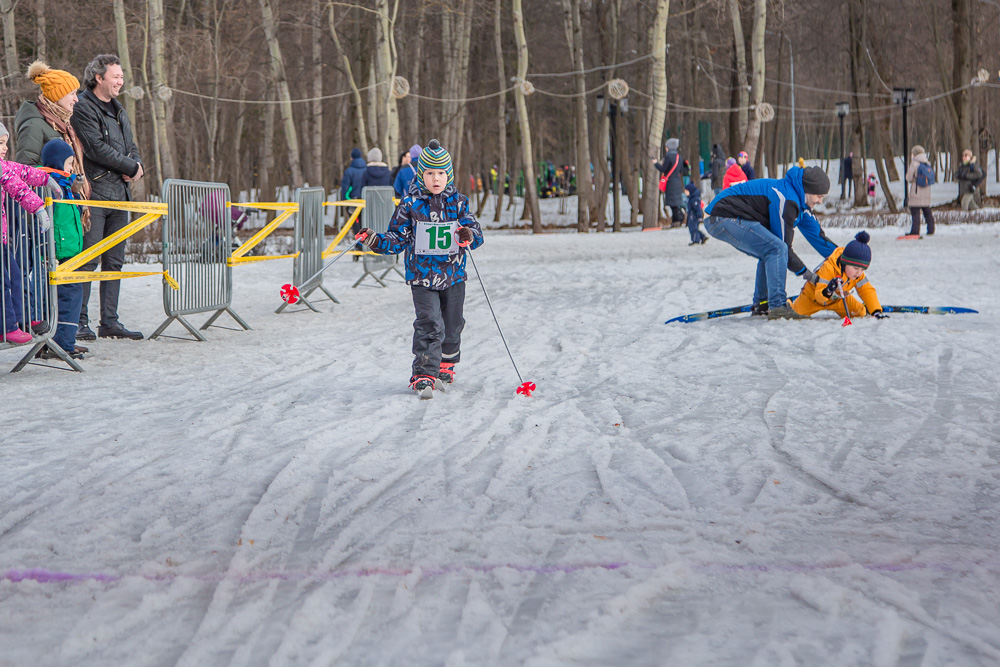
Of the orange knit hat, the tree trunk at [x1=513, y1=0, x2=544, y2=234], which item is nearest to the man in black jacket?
the orange knit hat

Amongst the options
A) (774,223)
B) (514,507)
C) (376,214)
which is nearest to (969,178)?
(376,214)

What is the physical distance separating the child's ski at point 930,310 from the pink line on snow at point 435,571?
20.0 feet

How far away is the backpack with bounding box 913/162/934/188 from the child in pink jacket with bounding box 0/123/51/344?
16.8 metres

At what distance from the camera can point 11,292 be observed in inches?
248

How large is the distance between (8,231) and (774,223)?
622cm

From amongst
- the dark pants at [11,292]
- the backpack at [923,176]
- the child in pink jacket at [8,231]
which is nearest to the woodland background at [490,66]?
the backpack at [923,176]

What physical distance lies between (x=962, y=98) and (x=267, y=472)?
93.7ft

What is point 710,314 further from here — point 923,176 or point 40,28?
point 40,28

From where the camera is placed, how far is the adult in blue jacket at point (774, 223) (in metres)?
8.80

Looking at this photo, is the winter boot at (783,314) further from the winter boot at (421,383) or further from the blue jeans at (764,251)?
the winter boot at (421,383)

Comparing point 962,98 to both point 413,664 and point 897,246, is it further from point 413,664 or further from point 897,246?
point 413,664

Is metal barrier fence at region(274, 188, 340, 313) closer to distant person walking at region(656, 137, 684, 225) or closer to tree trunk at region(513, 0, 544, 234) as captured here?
distant person walking at region(656, 137, 684, 225)

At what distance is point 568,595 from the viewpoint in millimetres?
2922

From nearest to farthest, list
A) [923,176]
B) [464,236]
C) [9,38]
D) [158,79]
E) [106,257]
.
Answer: [464,236] → [106,257] → [923,176] → [158,79] → [9,38]
